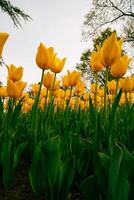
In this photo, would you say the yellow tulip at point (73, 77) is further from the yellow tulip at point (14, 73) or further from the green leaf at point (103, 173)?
the green leaf at point (103, 173)

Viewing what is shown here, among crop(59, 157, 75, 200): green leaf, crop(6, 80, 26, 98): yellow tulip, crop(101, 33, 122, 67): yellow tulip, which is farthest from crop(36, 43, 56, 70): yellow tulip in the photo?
crop(59, 157, 75, 200): green leaf

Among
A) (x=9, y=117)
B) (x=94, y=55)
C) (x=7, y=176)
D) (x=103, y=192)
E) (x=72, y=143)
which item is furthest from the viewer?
(x=94, y=55)

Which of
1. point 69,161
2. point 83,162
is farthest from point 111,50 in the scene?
point 69,161

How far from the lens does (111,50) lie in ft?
5.74

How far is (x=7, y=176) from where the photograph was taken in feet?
4.85

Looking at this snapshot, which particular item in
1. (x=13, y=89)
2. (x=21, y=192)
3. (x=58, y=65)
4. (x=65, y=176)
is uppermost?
(x=58, y=65)

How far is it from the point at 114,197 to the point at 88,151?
441 millimetres

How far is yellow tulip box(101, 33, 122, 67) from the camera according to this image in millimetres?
1728

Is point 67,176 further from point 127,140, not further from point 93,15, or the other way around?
point 93,15

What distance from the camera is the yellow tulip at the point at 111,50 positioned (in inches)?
68.0

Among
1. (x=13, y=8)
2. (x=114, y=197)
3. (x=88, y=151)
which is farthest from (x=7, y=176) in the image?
(x=13, y=8)

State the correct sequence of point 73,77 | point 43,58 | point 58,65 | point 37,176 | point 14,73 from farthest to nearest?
point 73,77 < point 58,65 < point 14,73 < point 43,58 < point 37,176

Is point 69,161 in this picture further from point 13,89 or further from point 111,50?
point 13,89

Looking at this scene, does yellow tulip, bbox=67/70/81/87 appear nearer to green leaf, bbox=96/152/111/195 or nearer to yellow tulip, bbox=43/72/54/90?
yellow tulip, bbox=43/72/54/90
